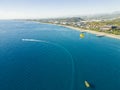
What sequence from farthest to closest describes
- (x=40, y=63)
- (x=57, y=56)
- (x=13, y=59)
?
(x=57, y=56) → (x=13, y=59) → (x=40, y=63)

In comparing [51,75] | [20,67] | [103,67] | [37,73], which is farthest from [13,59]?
[103,67]

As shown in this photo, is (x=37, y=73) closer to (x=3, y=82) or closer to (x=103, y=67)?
(x=3, y=82)

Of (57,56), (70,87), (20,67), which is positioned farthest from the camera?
(57,56)

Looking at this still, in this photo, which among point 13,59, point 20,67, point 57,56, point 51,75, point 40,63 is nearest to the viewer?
point 51,75

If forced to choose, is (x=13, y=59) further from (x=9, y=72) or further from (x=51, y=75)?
(x=51, y=75)

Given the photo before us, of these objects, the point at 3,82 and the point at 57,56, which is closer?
the point at 3,82

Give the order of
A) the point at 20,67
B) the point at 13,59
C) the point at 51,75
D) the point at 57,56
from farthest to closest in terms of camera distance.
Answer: the point at 57,56
the point at 13,59
the point at 20,67
the point at 51,75

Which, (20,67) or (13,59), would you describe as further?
(13,59)

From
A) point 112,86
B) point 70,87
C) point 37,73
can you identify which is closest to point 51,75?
point 37,73
